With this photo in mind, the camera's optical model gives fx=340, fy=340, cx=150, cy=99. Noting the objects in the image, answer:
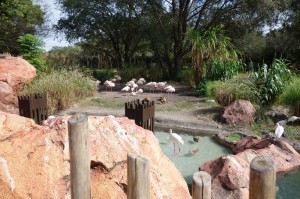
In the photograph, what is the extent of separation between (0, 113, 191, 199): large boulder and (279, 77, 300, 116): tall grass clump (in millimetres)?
4834

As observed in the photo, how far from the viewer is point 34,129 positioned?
2.81 metres

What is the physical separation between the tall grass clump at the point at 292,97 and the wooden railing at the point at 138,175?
6.12 meters

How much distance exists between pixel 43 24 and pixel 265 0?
13496mm

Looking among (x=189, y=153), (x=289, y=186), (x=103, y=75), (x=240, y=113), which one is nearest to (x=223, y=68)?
(x=240, y=113)

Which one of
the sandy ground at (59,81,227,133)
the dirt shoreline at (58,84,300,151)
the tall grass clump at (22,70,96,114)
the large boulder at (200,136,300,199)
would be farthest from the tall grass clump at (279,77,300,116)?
the tall grass clump at (22,70,96,114)

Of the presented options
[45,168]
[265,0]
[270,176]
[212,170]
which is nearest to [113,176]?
[45,168]

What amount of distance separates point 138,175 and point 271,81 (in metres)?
6.20

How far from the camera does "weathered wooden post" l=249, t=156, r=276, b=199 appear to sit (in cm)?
120

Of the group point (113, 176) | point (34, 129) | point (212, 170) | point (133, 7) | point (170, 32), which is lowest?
point (212, 170)

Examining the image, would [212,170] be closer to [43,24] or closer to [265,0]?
[265,0]

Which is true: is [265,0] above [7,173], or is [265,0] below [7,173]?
above

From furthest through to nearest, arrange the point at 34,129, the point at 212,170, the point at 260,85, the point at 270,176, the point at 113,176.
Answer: the point at 260,85 → the point at 212,170 → the point at 34,129 → the point at 113,176 → the point at 270,176

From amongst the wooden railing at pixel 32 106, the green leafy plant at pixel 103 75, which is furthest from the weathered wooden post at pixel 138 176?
the green leafy plant at pixel 103 75

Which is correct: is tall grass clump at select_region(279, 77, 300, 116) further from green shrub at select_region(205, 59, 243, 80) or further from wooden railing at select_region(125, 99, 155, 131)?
wooden railing at select_region(125, 99, 155, 131)
